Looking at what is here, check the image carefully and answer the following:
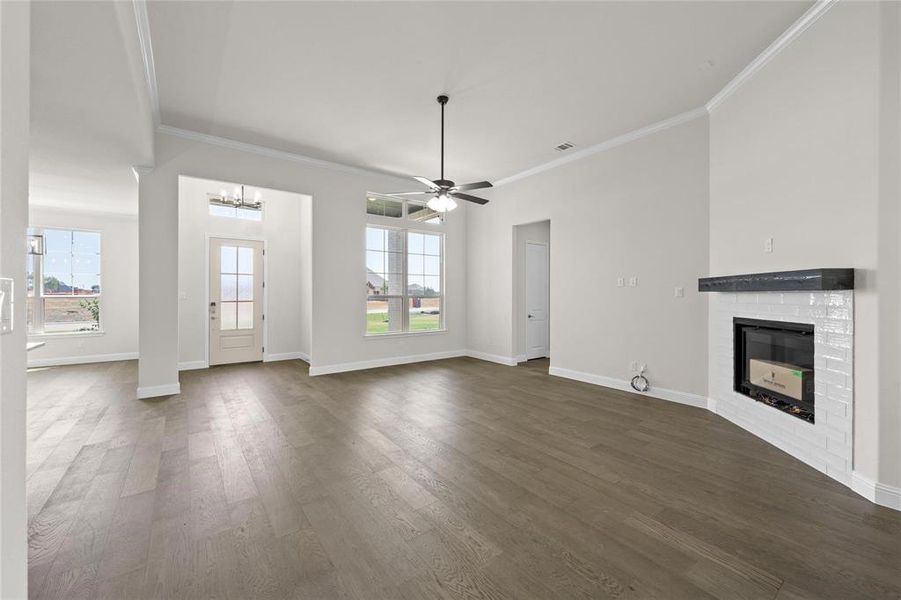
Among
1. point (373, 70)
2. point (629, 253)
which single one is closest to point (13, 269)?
point (373, 70)

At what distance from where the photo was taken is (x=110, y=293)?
23.0ft

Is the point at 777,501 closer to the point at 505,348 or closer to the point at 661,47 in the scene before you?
the point at 661,47

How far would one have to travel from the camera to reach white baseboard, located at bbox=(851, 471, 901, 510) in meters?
2.26

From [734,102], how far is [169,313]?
6.38m

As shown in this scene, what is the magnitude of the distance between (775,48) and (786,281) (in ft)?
6.26

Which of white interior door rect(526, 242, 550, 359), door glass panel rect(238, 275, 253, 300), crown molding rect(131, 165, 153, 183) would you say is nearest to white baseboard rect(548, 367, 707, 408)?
white interior door rect(526, 242, 550, 359)

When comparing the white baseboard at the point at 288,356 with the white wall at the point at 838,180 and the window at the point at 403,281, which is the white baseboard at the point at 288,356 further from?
the white wall at the point at 838,180

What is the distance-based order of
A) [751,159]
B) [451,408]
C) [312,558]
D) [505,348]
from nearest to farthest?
[312,558] → [751,159] → [451,408] → [505,348]

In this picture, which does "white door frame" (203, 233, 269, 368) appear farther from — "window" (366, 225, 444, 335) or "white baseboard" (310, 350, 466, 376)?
"window" (366, 225, 444, 335)

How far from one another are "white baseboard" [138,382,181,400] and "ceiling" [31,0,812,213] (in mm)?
2566

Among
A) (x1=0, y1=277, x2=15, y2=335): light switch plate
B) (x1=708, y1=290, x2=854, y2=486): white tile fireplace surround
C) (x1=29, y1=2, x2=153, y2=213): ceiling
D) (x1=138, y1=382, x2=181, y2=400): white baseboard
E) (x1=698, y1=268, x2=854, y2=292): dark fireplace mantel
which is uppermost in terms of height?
(x1=29, y1=2, x2=153, y2=213): ceiling

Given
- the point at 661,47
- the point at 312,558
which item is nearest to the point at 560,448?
the point at 312,558

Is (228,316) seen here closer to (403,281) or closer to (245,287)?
(245,287)

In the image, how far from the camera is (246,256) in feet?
22.3
